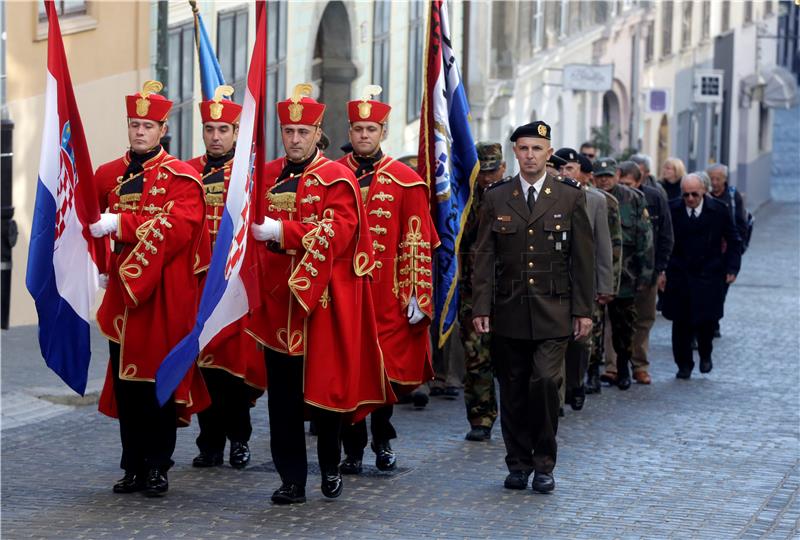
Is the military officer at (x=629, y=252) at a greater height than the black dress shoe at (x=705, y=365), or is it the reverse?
the military officer at (x=629, y=252)

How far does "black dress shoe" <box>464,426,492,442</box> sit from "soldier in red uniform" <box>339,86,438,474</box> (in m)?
1.31

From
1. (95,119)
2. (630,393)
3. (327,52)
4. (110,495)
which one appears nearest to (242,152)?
(110,495)

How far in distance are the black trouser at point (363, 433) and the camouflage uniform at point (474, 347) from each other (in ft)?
4.51

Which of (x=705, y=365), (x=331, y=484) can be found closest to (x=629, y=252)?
(x=705, y=365)

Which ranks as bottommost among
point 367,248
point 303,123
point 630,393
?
point 630,393

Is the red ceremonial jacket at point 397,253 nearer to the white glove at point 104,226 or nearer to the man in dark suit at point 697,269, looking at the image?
the white glove at point 104,226

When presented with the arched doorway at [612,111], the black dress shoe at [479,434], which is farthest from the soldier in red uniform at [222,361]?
the arched doorway at [612,111]

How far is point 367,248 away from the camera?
943 centimetres

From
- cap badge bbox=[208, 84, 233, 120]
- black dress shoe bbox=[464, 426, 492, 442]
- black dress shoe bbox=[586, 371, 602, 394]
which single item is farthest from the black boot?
cap badge bbox=[208, 84, 233, 120]

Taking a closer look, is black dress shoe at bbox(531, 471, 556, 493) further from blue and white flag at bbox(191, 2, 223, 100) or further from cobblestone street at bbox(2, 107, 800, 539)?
blue and white flag at bbox(191, 2, 223, 100)

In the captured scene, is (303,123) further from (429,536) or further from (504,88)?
(504,88)

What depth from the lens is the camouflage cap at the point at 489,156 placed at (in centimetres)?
1249

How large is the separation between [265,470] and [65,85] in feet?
8.30

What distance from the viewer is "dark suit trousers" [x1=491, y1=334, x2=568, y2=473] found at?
9.84m
